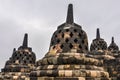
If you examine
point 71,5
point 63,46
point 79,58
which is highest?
point 71,5

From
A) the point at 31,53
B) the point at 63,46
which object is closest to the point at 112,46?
the point at 31,53

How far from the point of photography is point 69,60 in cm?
1216

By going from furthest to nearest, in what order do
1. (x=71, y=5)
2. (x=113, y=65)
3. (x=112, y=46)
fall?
(x=112, y=46)
(x=113, y=65)
(x=71, y=5)

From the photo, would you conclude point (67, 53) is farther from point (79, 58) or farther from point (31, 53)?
point (31, 53)

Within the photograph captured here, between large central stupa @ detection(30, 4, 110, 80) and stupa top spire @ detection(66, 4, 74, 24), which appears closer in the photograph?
large central stupa @ detection(30, 4, 110, 80)

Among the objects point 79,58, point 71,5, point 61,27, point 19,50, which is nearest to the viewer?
point 79,58

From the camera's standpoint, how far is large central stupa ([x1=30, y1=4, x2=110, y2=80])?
1160 cm

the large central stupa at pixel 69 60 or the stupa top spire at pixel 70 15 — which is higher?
the stupa top spire at pixel 70 15

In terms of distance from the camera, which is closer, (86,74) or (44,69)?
(86,74)

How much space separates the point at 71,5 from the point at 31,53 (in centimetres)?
1119

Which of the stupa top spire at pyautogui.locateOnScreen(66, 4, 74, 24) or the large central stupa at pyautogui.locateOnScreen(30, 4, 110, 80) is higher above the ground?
the stupa top spire at pyautogui.locateOnScreen(66, 4, 74, 24)

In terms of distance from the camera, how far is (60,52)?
1295 cm

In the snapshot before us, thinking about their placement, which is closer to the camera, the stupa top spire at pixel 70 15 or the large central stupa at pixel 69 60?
the large central stupa at pixel 69 60

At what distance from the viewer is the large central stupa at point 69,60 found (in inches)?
457
